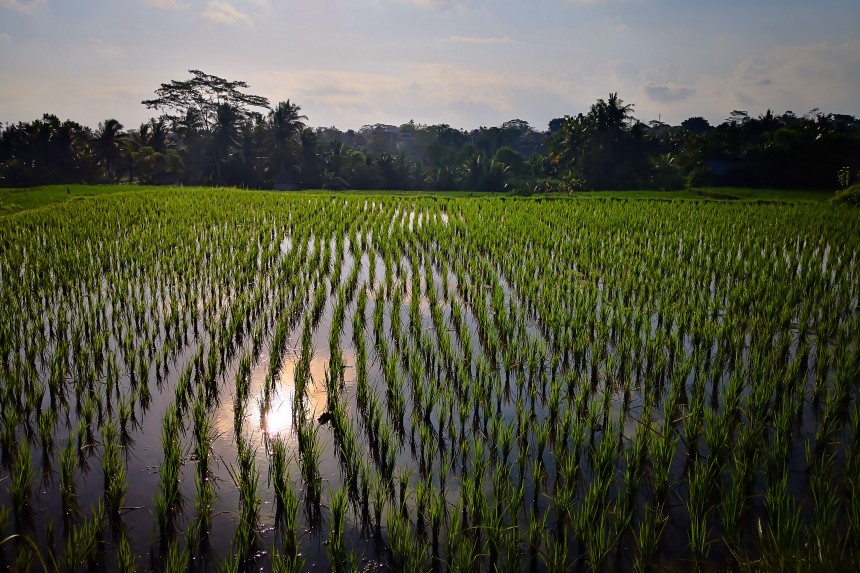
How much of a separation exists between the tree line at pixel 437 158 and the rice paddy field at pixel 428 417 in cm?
2076

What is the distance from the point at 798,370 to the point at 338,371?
3470 mm

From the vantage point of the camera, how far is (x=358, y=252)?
9.72 m

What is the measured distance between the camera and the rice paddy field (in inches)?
97.7

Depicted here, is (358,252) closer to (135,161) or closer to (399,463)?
(399,463)

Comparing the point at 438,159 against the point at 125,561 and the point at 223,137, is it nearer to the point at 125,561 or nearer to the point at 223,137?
the point at 223,137

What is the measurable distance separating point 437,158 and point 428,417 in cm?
3454

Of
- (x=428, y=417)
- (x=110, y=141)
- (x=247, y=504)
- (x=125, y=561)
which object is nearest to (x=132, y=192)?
(x=110, y=141)

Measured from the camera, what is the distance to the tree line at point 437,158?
2591 cm

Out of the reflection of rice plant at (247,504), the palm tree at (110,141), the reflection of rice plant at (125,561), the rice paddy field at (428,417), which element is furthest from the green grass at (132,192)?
the reflection of rice plant at (125,561)

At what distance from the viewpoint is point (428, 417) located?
3.64 meters

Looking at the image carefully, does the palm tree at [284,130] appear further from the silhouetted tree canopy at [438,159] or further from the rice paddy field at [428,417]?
the rice paddy field at [428,417]

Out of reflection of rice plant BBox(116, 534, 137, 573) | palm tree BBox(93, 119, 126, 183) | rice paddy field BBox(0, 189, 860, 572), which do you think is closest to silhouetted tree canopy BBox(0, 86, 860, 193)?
palm tree BBox(93, 119, 126, 183)

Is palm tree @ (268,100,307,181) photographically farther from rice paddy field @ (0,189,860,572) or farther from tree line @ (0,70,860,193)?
rice paddy field @ (0,189,860,572)

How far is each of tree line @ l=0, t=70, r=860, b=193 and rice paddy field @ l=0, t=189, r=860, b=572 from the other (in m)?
20.8
